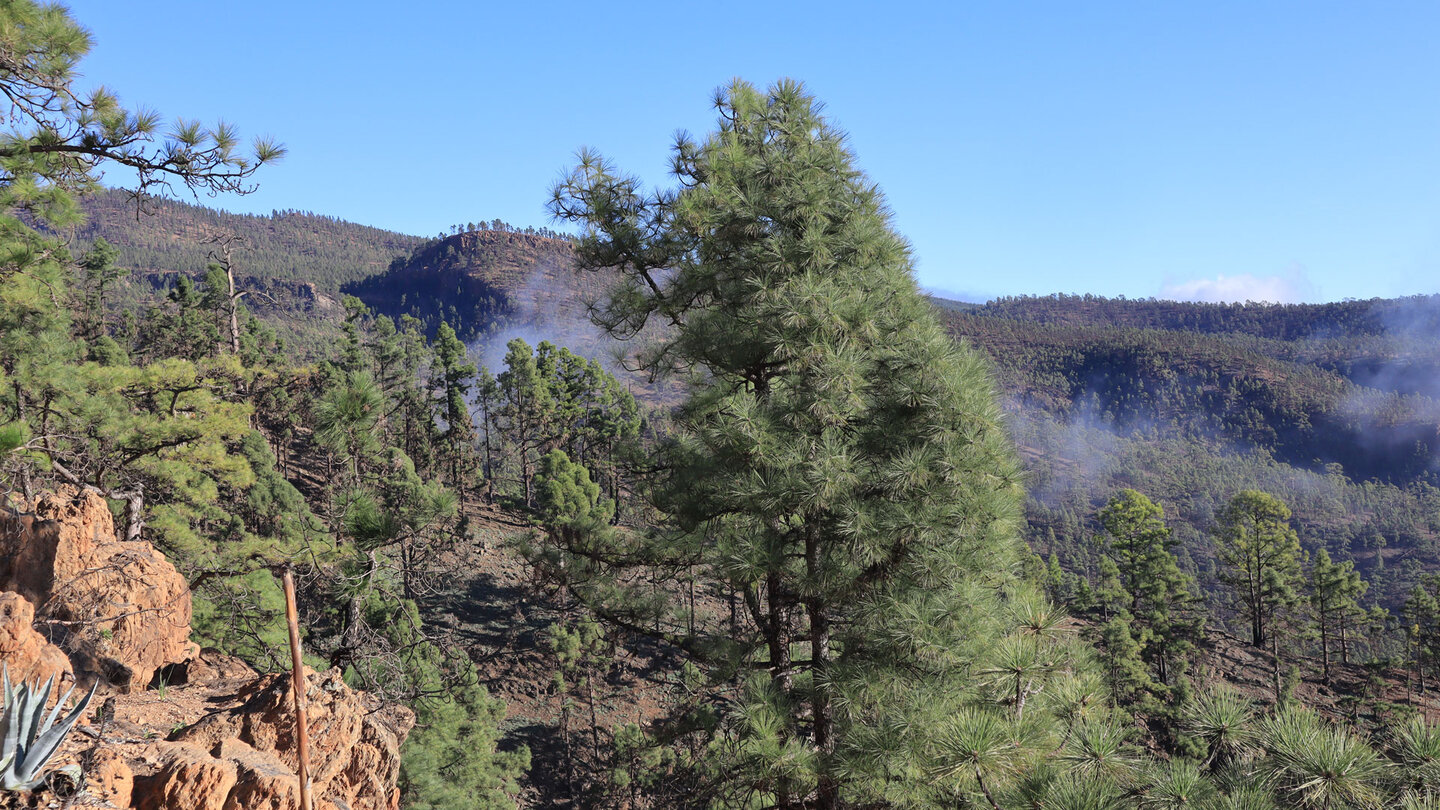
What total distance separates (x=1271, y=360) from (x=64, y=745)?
8675 inches

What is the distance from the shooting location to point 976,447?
6.27 m

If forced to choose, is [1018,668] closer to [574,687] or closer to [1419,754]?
[1419,754]

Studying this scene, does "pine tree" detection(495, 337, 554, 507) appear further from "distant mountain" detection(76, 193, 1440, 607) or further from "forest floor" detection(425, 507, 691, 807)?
"distant mountain" detection(76, 193, 1440, 607)

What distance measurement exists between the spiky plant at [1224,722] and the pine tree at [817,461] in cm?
243

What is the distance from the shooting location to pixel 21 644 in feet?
15.6

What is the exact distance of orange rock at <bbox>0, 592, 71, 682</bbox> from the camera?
→ 15.3 ft

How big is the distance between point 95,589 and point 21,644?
5.29 feet

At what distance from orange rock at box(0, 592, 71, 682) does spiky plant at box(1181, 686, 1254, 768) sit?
614 centimetres

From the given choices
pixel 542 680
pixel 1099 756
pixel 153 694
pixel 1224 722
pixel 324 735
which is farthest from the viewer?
pixel 542 680

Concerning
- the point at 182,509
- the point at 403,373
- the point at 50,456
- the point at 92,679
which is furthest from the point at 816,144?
the point at 403,373

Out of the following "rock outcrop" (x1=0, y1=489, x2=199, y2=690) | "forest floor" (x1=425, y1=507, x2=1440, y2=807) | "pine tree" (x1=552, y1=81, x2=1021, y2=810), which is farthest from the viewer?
"forest floor" (x1=425, y1=507, x2=1440, y2=807)

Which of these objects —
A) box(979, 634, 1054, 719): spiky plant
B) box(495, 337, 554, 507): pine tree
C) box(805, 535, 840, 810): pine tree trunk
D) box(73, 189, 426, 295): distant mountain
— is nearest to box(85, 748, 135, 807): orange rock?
box(979, 634, 1054, 719): spiky plant

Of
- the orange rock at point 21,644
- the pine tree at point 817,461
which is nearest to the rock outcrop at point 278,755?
the orange rock at point 21,644

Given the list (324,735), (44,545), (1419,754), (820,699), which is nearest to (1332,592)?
(820,699)
